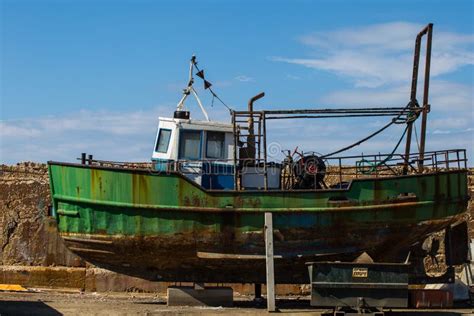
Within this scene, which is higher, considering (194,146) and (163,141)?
(163,141)

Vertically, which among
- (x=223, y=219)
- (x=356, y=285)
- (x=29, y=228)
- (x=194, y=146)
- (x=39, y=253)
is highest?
(x=194, y=146)

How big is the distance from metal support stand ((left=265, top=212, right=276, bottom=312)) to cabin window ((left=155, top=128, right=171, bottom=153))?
8.79 ft

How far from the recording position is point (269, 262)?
11094 millimetres

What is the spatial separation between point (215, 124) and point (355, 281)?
403 cm

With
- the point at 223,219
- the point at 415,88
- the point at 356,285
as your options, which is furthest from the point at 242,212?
the point at 415,88

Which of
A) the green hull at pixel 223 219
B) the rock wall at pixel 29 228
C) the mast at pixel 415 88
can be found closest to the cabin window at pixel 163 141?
the green hull at pixel 223 219

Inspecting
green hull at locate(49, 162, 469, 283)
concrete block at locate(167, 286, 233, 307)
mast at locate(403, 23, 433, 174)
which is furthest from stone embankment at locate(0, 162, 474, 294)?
mast at locate(403, 23, 433, 174)

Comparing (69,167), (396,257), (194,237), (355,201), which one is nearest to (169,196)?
(194,237)

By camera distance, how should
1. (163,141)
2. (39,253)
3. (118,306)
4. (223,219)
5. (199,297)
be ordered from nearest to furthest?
(118,306), (223,219), (199,297), (163,141), (39,253)

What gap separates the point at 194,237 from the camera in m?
11.8

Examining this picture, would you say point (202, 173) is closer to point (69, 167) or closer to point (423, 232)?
point (69, 167)

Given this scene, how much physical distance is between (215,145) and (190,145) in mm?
445

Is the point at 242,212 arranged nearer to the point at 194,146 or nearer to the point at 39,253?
the point at 194,146

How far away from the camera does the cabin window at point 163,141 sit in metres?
13.1
